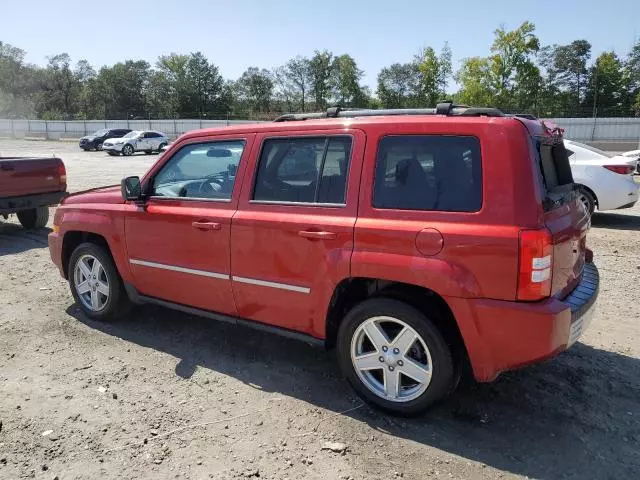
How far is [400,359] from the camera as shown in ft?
10.9

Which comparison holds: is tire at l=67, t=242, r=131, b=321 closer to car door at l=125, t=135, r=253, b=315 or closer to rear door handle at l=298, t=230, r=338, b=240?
car door at l=125, t=135, r=253, b=315

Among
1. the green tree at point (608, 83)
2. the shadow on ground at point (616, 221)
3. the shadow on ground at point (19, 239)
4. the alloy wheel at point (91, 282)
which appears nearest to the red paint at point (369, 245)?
the alloy wheel at point (91, 282)

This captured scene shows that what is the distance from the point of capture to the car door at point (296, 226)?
136 inches

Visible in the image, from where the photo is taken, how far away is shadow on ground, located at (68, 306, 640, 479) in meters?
3.01

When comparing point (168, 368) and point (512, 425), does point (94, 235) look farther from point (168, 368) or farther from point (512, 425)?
point (512, 425)

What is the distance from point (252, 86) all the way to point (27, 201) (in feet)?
258

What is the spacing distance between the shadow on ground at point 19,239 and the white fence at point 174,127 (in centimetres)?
3546

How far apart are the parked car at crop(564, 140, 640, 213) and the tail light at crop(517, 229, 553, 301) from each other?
6.99 metres

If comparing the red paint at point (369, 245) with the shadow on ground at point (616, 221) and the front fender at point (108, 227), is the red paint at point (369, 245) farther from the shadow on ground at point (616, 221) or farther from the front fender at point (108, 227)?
the shadow on ground at point (616, 221)

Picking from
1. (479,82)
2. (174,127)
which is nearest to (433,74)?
(479,82)

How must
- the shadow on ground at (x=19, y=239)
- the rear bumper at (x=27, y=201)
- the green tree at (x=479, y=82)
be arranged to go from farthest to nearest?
the green tree at (x=479, y=82) < the rear bumper at (x=27, y=201) < the shadow on ground at (x=19, y=239)

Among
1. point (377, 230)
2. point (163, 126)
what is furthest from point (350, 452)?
point (163, 126)

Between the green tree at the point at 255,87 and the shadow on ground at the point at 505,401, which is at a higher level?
the green tree at the point at 255,87

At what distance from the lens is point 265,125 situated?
397 centimetres
